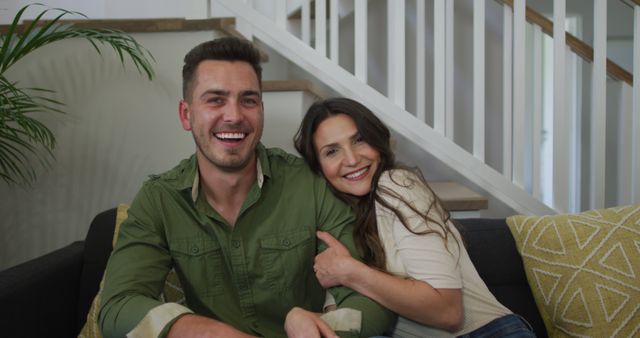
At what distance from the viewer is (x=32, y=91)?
2127mm

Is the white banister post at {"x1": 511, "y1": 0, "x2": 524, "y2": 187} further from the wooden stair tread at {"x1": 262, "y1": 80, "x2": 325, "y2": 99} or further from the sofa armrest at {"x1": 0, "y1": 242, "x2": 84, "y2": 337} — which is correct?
the sofa armrest at {"x1": 0, "y1": 242, "x2": 84, "y2": 337}

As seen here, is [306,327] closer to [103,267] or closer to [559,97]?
[103,267]

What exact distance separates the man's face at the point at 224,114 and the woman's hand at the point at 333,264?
294mm

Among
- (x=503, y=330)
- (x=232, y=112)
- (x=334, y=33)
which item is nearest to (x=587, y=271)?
(x=503, y=330)

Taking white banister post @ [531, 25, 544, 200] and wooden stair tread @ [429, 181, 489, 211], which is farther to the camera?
white banister post @ [531, 25, 544, 200]

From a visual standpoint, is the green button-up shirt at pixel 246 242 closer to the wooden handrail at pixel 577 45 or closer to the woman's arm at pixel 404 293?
the woman's arm at pixel 404 293

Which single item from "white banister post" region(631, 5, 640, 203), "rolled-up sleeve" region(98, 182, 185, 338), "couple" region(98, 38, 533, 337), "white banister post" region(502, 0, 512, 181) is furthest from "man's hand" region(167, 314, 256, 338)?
"white banister post" region(631, 5, 640, 203)

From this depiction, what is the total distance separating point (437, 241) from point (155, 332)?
627 mm

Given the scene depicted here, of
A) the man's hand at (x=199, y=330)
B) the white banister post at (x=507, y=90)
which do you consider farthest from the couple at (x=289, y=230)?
the white banister post at (x=507, y=90)

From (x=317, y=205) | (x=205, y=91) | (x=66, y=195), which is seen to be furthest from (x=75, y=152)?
(x=317, y=205)

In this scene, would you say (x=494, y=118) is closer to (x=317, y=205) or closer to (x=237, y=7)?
(x=237, y=7)

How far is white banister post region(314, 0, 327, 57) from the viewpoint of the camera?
7.39ft

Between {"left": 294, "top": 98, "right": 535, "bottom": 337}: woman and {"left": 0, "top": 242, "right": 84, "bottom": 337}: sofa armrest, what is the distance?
0.71 meters

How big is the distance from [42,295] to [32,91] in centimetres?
96
